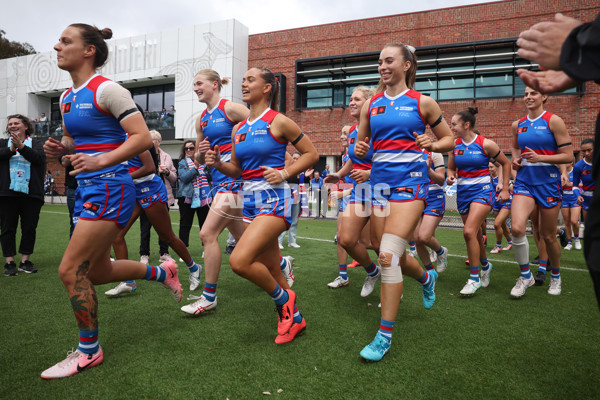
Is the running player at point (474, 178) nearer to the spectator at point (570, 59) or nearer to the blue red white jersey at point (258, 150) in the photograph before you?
the blue red white jersey at point (258, 150)

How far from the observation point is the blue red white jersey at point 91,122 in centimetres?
266

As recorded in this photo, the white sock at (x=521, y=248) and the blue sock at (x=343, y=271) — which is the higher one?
the white sock at (x=521, y=248)

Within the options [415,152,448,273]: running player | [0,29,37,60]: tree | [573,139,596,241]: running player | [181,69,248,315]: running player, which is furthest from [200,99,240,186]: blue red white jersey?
[0,29,37,60]: tree

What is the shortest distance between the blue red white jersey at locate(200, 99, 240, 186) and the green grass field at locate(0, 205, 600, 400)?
5.38 feet

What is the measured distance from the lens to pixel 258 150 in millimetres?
3242

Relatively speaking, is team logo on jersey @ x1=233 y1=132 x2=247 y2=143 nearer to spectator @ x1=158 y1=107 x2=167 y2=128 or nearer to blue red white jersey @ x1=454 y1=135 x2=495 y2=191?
blue red white jersey @ x1=454 y1=135 x2=495 y2=191

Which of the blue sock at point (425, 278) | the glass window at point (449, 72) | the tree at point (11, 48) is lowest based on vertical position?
the blue sock at point (425, 278)

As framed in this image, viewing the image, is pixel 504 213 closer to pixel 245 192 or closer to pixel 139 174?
pixel 245 192

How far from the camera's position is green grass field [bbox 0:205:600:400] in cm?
242

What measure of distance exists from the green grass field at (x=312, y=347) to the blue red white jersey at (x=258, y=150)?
1.36 m

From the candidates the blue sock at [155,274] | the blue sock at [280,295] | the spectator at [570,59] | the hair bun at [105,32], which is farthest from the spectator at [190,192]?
the spectator at [570,59]

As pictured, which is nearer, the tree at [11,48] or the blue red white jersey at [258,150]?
the blue red white jersey at [258,150]

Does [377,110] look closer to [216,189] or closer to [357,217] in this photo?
[357,217]

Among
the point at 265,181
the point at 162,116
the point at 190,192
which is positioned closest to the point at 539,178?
the point at 265,181
